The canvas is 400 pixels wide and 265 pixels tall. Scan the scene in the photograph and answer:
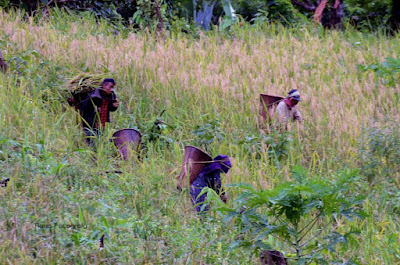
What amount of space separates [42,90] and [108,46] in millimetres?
3083

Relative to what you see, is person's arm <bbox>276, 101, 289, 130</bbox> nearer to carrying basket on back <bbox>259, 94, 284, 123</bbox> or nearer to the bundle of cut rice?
carrying basket on back <bbox>259, 94, 284, 123</bbox>

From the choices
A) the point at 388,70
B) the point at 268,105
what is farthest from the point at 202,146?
the point at 388,70

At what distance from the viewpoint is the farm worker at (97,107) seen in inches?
277

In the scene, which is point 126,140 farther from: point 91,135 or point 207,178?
point 207,178

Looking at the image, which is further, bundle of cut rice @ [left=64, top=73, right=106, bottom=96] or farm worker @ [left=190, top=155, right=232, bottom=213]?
bundle of cut rice @ [left=64, top=73, right=106, bottom=96]

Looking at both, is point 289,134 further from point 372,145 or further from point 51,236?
point 51,236

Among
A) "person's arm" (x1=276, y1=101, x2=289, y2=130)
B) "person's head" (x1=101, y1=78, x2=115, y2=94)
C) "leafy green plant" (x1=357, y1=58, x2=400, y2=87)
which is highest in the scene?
"person's head" (x1=101, y1=78, x2=115, y2=94)

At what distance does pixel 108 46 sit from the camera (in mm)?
11164

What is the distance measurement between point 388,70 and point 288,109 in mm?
3008

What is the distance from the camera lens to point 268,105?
8.24 metres

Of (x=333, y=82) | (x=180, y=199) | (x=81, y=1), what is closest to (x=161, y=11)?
(x=81, y=1)

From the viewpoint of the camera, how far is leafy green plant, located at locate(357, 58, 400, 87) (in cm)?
984

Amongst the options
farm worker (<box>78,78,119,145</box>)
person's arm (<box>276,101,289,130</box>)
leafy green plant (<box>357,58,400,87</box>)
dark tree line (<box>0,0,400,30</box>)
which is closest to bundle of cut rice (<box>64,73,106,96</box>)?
farm worker (<box>78,78,119,145</box>)

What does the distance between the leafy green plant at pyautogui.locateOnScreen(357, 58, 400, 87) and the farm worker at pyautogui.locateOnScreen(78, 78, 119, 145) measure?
519 centimetres
